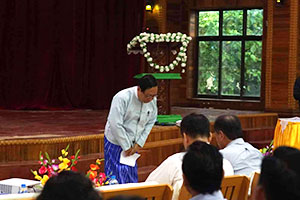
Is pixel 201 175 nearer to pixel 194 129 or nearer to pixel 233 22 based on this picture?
pixel 194 129

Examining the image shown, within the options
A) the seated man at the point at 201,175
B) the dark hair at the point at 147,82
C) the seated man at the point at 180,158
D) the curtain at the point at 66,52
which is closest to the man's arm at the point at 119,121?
the dark hair at the point at 147,82

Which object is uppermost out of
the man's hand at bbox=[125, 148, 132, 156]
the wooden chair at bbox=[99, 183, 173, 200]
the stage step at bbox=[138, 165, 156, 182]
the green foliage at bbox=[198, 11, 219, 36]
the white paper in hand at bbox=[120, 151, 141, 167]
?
the green foliage at bbox=[198, 11, 219, 36]

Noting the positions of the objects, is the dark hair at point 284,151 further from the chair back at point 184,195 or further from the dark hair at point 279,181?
the chair back at point 184,195

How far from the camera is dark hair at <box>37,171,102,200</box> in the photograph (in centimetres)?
161

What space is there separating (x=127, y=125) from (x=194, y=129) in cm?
129

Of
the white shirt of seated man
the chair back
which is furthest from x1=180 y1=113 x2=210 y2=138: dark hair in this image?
the chair back

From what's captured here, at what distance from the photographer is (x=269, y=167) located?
1.72 meters

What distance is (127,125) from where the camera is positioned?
452 cm

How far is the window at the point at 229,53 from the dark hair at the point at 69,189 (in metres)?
10.8

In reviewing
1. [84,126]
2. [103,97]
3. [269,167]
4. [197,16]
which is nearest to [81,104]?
[103,97]

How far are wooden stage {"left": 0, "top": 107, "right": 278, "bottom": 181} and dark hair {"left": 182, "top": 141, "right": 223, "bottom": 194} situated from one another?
12.0 ft

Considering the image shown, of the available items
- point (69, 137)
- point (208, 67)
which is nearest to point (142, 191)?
point (69, 137)

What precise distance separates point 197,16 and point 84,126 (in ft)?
19.5

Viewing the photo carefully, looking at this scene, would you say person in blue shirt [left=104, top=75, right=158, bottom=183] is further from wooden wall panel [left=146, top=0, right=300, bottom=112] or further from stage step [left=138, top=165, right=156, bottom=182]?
wooden wall panel [left=146, top=0, right=300, bottom=112]
